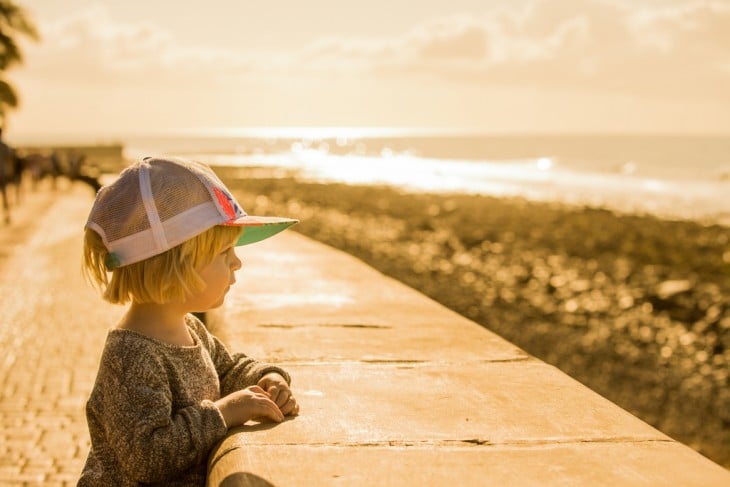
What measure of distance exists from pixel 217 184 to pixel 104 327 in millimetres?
4327

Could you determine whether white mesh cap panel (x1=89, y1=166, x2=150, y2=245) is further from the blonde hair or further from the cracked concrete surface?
the cracked concrete surface

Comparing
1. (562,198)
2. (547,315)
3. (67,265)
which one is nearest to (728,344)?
(547,315)

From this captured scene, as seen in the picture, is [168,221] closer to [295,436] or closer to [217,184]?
[217,184]

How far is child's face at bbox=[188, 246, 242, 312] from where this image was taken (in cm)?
226

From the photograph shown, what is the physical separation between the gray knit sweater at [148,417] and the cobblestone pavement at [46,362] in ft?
5.19

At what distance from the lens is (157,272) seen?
219cm

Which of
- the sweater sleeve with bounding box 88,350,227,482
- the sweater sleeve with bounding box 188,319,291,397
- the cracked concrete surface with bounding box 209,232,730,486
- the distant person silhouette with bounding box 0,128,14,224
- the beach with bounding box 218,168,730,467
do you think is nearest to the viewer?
the cracked concrete surface with bounding box 209,232,730,486

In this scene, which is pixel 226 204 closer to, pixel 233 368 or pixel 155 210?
pixel 155 210

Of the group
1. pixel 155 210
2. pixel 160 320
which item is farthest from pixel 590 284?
pixel 155 210

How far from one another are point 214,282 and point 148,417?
0.40m

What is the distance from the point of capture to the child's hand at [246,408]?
2.28 metres

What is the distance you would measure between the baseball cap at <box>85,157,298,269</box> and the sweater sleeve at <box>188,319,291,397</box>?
0.50 meters

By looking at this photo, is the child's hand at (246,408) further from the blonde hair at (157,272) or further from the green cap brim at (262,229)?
the green cap brim at (262,229)

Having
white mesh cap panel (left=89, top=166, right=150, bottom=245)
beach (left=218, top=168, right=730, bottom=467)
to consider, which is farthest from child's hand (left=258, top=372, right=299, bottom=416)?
beach (left=218, top=168, right=730, bottom=467)
